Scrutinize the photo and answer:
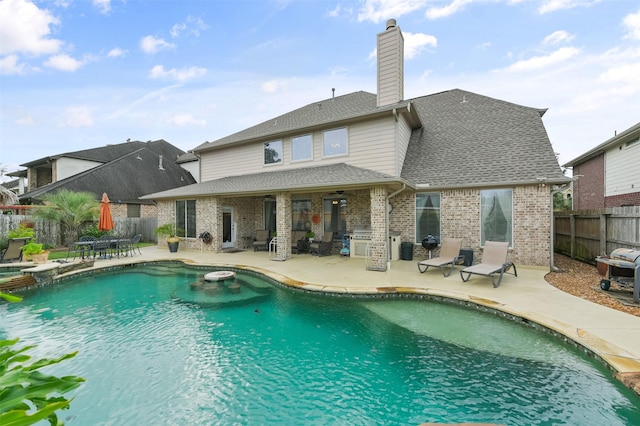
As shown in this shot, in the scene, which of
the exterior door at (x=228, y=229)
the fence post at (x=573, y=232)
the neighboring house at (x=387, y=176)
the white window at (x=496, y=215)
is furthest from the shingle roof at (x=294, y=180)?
the fence post at (x=573, y=232)

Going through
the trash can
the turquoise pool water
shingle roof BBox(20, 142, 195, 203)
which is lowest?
the turquoise pool water

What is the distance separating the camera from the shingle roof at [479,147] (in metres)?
9.66

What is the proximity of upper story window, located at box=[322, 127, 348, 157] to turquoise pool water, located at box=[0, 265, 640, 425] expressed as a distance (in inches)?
270

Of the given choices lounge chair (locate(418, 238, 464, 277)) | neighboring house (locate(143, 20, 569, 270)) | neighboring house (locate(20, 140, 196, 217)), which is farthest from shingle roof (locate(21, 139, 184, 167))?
lounge chair (locate(418, 238, 464, 277))

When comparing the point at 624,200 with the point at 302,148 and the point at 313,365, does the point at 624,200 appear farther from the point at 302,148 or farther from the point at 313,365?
the point at 313,365

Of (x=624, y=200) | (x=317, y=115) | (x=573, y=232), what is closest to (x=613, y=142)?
(x=624, y=200)

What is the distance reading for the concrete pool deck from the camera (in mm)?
4168

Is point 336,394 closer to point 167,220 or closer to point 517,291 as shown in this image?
point 517,291

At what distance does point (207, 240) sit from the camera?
13.4 m

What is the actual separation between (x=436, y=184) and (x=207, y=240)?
10.2 meters

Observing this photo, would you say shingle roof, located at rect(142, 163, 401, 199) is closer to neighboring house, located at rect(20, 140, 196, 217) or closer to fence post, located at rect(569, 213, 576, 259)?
fence post, located at rect(569, 213, 576, 259)

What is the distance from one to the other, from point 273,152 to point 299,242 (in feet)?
14.5

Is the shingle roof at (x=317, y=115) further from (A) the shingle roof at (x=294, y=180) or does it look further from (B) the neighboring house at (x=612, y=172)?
(B) the neighboring house at (x=612, y=172)

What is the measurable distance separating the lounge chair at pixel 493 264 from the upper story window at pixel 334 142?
6.29 meters
